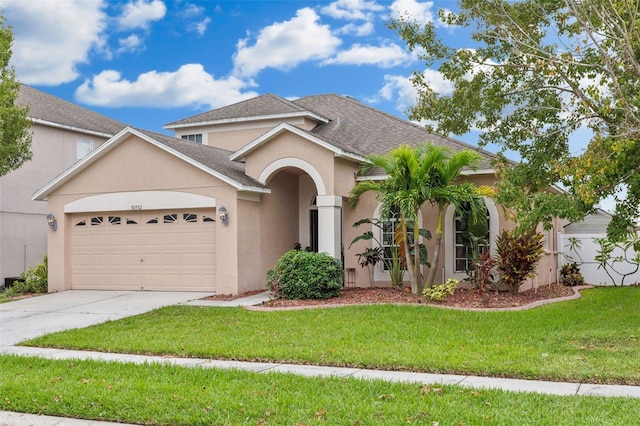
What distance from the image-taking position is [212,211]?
63.0 ft

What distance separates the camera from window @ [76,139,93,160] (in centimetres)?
2827

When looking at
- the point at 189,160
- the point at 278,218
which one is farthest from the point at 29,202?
the point at 278,218

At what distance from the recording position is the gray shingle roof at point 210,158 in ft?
62.4

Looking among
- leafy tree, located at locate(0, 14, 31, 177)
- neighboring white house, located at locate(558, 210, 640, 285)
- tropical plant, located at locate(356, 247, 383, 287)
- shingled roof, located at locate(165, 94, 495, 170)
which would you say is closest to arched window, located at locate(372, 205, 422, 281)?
tropical plant, located at locate(356, 247, 383, 287)

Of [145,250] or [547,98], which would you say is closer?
[547,98]

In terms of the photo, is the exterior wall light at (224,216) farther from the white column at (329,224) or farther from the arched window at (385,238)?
the arched window at (385,238)

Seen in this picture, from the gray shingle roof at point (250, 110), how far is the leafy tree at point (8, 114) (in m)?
6.26

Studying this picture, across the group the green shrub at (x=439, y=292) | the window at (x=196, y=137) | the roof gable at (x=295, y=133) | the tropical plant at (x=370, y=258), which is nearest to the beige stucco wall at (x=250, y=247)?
the roof gable at (x=295, y=133)

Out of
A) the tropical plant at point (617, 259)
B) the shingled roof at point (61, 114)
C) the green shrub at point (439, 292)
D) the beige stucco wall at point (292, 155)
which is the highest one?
the shingled roof at point (61, 114)

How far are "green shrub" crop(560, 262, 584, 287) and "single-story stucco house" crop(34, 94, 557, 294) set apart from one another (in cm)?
35

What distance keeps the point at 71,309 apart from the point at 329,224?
274 inches

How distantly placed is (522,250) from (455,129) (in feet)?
13.0

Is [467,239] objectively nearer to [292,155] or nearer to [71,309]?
[292,155]

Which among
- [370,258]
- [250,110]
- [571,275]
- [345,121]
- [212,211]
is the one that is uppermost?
[250,110]
